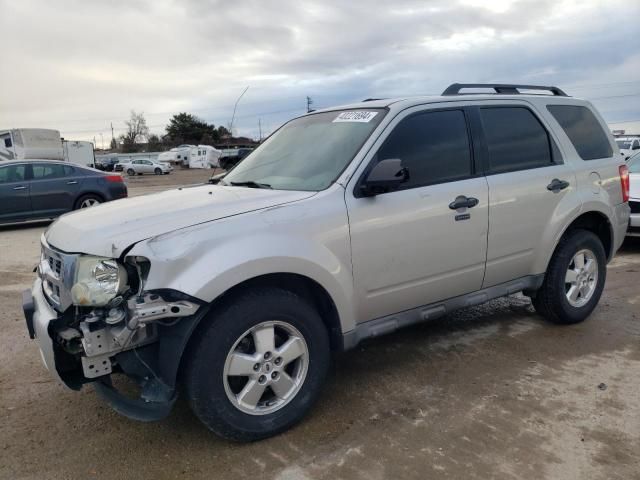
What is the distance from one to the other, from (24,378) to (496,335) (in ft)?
12.2

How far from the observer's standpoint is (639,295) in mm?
5754

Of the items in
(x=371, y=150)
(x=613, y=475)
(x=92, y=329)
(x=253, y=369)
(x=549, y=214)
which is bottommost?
(x=613, y=475)

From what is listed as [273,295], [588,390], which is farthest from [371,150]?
[588,390]

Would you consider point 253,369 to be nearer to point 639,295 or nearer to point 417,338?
point 417,338

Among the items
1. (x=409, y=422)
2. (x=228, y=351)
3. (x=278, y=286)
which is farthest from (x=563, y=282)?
(x=228, y=351)

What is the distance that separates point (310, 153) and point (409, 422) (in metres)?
1.87

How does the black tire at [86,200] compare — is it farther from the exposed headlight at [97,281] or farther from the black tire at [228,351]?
the black tire at [228,351]

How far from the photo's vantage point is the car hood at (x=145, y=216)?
A: 2.74 m

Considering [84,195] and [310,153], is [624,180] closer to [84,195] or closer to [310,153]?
[310,153]

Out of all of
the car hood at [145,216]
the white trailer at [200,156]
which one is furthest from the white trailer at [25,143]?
the white trailer at [200,156]

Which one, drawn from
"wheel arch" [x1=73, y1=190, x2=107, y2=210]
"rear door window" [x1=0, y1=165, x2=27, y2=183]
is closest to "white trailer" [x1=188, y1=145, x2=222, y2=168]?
"wheel arch" [x1=73, y1=190, x2=107, y2=210]

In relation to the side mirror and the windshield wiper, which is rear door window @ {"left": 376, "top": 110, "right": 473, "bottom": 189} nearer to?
the side mirror

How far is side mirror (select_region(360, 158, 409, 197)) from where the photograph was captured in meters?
3.18

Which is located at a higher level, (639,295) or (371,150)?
(371,150)
